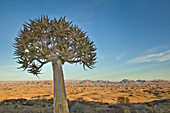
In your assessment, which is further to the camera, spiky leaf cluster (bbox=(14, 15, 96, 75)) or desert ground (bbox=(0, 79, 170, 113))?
desert ground (bbox=(0, 79, 170, 113))

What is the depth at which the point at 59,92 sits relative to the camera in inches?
316

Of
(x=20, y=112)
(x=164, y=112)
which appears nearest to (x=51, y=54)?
(x=20, y=112)

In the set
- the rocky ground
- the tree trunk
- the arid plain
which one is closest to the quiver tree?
the tree trunk

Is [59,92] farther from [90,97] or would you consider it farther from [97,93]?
[97,93]

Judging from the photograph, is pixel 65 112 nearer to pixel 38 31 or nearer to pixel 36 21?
pixel 38 31

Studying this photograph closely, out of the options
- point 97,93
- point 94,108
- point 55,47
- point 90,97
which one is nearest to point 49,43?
point 55,47

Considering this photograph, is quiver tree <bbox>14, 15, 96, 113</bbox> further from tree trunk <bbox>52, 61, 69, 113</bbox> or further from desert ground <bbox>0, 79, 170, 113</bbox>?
desert ground <bbox>0, 79, 170, 113</bbox>

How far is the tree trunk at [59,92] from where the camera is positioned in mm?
7839

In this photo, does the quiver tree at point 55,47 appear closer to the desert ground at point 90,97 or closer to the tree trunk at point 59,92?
the tree trunk at point 59,92

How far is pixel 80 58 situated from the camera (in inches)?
347

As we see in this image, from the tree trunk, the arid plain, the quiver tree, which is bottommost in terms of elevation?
the arid plain

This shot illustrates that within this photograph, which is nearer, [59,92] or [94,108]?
[59,92]

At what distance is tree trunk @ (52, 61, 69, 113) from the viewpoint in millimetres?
7839

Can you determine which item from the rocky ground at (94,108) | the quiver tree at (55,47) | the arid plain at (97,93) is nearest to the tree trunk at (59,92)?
the quiver tree at (55,47)
